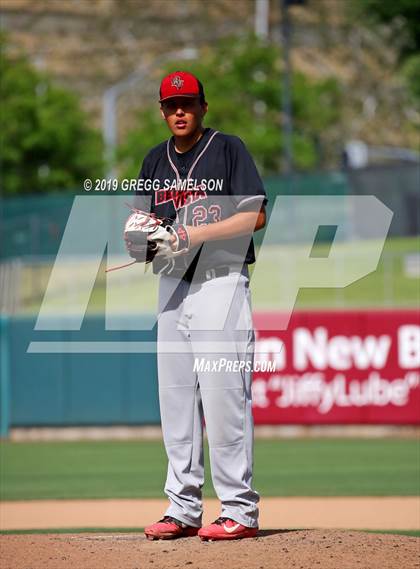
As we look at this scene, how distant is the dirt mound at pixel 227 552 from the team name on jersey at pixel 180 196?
62.9 inches

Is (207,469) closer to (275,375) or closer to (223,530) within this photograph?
(275,375)

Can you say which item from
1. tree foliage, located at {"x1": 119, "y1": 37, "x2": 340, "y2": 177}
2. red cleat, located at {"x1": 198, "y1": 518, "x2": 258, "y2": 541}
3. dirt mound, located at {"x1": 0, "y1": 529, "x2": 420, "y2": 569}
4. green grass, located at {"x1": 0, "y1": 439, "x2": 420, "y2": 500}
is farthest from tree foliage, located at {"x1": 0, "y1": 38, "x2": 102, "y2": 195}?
red cleat, located at {"x1": 198, "y1": 518, "x2": 258, "y2": 541}

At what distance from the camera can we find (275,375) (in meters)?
15.1

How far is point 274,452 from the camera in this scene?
13.6 m

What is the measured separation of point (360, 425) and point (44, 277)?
411 inches

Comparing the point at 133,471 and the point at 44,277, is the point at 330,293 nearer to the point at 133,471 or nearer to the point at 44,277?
the point at 44,277

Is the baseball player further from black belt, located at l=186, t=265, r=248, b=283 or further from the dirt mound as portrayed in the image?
the dirt mound

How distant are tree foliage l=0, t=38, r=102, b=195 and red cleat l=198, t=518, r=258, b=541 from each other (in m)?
29.8

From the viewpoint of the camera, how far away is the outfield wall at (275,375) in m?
14.9

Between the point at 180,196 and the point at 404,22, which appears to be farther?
the point at 404,22

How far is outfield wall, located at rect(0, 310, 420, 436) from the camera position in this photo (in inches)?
587

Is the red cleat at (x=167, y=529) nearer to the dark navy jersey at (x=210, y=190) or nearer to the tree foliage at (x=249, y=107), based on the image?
the dark navy jersey at (x=210, y=190)

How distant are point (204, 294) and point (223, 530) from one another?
1108 millimetres

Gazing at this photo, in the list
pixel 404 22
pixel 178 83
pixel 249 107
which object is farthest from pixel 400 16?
pixel 178 83
